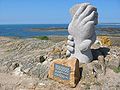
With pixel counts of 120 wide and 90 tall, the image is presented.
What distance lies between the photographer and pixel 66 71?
486 inches

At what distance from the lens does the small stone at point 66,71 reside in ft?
39.8

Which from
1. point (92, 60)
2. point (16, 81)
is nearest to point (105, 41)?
point (92, 60)

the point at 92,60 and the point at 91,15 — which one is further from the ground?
the point at 91,15

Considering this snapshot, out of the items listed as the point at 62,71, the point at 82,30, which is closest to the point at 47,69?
the point at 62,71

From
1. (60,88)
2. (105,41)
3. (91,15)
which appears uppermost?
(91,15)

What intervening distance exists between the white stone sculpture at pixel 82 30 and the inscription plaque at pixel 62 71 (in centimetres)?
125

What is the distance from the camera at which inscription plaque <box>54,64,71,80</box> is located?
1229 centimetres

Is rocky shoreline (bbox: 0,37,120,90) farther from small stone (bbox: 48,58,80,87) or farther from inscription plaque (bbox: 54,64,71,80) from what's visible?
inscription plaque (bbox: 54,64,71,80)

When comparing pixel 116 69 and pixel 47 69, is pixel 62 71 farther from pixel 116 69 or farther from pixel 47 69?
pixel 116 69

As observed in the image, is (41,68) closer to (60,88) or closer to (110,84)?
(60,88)

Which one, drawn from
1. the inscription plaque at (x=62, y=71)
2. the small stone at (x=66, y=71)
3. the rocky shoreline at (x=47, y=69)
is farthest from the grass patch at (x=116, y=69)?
the inscription plaque at (x=62, y=71)

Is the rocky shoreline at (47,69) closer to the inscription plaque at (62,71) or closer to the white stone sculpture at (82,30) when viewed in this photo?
the inscription plaque at (62,71)

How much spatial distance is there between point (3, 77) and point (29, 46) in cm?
605

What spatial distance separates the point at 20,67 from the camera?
14266mm
